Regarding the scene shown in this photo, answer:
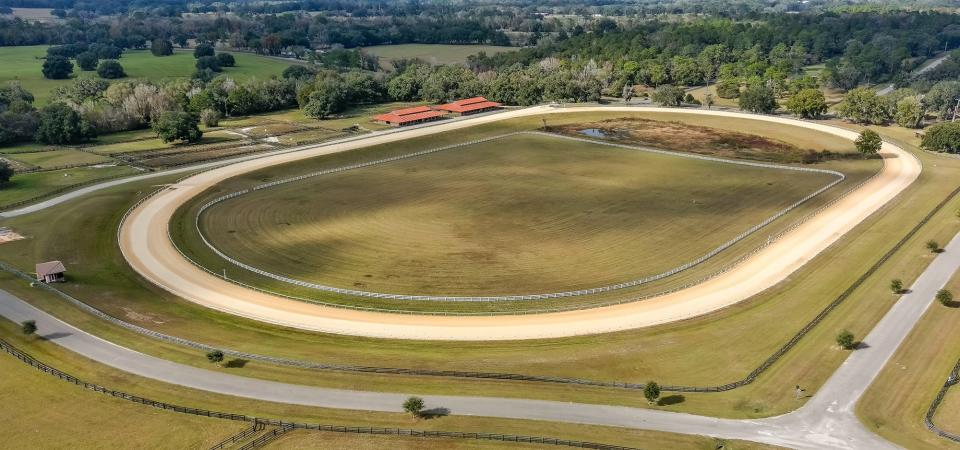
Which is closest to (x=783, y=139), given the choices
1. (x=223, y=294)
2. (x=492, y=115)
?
(x=492, y=115)

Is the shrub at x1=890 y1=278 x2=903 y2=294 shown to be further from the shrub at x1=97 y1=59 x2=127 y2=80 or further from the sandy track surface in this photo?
the shrub at x1=97 y1=59 x2=127 y2=80

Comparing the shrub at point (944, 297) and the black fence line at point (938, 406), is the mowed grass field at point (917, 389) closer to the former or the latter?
the black fence line at point (938, 406)

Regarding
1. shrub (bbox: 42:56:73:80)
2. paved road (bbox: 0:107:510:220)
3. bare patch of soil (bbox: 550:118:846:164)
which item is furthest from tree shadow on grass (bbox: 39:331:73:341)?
shrub (bbox: 42:56:73:80)

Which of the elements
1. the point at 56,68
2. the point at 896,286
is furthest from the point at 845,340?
the point at 56,68

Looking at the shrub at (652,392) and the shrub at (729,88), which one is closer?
the shrub at (652,392)

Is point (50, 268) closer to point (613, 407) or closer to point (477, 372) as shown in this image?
point (477, 372)

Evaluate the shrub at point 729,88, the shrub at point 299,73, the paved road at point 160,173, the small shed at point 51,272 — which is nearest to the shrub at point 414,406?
the small shed at point 51,272
